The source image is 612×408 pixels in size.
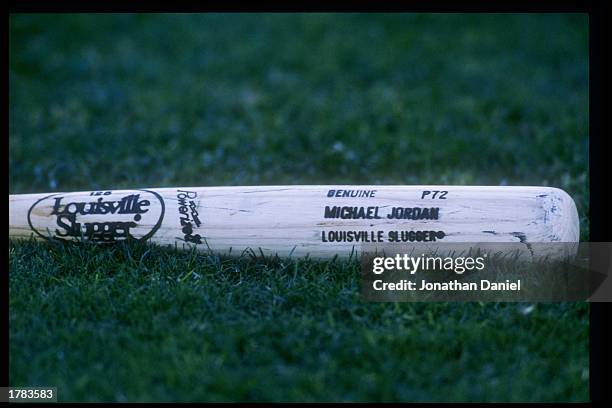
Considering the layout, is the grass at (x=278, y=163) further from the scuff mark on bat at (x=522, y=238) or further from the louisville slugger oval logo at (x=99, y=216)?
the scuff mark on bat at (x=522, y=238)

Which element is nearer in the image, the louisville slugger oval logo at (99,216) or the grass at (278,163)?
the grass at (278,163)

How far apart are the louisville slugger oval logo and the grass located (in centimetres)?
8

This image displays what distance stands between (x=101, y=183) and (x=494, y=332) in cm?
295

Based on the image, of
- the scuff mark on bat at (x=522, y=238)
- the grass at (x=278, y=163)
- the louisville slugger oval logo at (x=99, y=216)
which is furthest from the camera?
the louisville slugger oval logo at (x=99, y=216)

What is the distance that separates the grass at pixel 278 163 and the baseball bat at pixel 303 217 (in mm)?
101

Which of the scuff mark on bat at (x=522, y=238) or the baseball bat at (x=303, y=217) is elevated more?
the baseball bat at (x=303, y=217)

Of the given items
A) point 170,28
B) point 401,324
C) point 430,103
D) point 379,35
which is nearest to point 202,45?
point 170,28

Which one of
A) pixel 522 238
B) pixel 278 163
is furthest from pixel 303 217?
pixel 278 163

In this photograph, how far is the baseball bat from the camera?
3031 millimetres

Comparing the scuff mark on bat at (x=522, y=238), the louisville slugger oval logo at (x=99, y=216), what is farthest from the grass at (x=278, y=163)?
the scuff mark on bat at (x=522, y=238)

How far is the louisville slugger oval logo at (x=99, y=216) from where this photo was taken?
128 inches

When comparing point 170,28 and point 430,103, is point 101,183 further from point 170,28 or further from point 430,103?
point 170,28

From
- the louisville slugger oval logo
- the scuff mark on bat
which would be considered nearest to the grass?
the louisville slugger oval logo

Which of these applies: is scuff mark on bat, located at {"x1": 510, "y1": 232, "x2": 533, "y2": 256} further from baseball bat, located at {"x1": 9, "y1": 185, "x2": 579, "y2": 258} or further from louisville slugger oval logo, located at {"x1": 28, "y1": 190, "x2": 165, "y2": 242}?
louisville slugger oval logo, located at {"x1": 28, "y1": 190, "x2": 165, "y2": 242}
